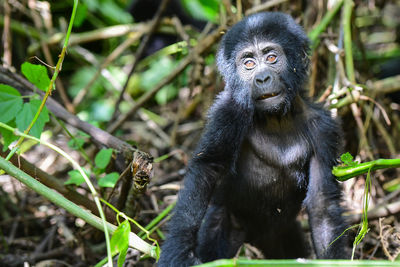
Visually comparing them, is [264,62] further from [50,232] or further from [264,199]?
[50,232]

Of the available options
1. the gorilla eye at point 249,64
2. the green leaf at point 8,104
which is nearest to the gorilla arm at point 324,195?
the gorilla eye at point 249,64

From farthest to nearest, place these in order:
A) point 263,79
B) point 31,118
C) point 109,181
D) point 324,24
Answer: point 324,24 < point 109,181 < point 263,79 < point 31,118

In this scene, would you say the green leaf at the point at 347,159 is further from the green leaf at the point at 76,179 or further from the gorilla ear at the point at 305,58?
the green leaf at the point at 76,179

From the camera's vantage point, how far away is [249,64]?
344 cm

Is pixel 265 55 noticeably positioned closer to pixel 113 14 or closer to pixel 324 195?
pixel 324 195

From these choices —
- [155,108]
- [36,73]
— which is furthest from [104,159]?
[155,108]

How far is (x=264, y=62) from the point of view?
3395mm

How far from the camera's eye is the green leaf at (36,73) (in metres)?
3.06

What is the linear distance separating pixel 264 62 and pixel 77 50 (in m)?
3.91

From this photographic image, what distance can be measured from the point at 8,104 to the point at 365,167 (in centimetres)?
212

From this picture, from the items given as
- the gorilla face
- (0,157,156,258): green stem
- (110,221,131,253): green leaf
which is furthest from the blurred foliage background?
the gorilla face

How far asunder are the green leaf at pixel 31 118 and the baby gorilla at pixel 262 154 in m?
1.00

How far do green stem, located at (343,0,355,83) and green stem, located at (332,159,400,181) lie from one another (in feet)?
4.59

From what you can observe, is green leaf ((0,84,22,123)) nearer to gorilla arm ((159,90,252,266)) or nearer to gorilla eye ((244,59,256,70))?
gorilla arm ((159,90,252,266))
